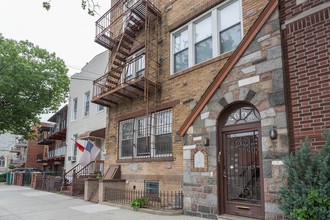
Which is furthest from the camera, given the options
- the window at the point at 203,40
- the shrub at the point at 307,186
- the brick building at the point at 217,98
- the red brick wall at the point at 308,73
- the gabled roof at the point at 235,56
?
the window at the point at 203,40

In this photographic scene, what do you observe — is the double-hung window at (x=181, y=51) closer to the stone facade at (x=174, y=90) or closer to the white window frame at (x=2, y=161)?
the stone facade at (x=174, y=90)

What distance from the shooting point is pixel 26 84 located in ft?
75.3

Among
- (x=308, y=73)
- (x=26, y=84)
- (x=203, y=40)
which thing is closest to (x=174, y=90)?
(x=203, y=40)

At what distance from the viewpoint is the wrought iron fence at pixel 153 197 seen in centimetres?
869

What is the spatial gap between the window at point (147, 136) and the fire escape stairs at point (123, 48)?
1.98 m

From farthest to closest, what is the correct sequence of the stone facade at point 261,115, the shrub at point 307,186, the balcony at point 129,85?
the balcony at point 129,85 < the stone facade at point 261,115 < the shrub at point 307,186

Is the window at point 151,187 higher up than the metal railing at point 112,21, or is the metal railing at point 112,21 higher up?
the metal railing at point 112,21

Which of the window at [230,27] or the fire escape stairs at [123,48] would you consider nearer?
the window at [230,27]

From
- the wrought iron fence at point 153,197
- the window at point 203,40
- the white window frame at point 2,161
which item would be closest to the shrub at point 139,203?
the wrought iron fence at point 153,197

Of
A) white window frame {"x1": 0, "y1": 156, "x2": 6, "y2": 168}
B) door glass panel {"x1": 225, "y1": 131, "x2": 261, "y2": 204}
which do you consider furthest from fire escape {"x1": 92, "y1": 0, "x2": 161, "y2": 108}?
white window frame {"x1": 0, "y1": 156, "x2": 6, "y2": 168}

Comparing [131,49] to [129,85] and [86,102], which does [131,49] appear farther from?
[86,102]

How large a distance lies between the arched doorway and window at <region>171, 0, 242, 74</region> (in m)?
2.91

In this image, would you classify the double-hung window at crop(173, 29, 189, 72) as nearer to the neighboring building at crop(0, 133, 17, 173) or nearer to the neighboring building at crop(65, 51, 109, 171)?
the neighboring building at crop(65, 51, 109, 171)

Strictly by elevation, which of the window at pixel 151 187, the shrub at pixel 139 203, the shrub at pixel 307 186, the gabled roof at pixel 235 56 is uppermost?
the gabled roof at pixel 235 56
